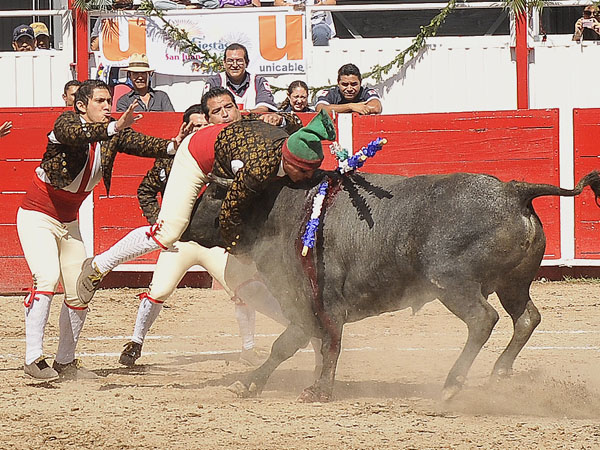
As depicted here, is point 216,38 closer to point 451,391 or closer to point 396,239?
point 396,239

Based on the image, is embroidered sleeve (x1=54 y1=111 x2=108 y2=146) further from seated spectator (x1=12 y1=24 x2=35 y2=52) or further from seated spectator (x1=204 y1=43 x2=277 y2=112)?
seated spectator (x1=12 y1=24 x2=35 y2=52)

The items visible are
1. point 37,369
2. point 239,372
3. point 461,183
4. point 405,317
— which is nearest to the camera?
point 461,183

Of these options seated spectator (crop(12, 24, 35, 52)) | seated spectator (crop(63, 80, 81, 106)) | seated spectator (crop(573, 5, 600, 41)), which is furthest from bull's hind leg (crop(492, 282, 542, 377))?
seated spectator (crop(12, 24, 35, 52))

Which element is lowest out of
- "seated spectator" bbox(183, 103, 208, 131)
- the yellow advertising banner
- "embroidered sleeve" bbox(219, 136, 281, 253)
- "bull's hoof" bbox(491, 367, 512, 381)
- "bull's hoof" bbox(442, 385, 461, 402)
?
"bull's hoof" bbox(491, 367, 512, 381)

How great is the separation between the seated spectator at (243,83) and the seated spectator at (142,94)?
51 centimetres

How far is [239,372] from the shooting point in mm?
6293

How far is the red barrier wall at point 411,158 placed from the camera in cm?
955

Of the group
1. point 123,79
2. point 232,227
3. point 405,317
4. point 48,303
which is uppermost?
point 123,79

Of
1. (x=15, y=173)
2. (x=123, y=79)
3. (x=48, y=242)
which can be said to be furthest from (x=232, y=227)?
(x=123, y=79)

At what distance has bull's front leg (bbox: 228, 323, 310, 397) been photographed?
17.6ft

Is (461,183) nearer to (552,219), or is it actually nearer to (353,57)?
(552,219)

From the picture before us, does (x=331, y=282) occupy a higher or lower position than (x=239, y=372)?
higher

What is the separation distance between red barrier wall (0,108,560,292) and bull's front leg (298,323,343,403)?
429 centimetres

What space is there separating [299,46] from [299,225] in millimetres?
5445
